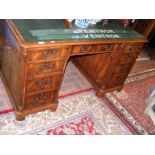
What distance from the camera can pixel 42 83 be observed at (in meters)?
2.46

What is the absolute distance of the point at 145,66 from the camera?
4.78 metres

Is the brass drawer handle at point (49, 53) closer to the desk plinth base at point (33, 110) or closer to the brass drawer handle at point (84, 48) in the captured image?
the brass drawer handle at point (84, 48)

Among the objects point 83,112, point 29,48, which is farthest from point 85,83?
point 29,48

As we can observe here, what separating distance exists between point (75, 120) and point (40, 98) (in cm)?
62

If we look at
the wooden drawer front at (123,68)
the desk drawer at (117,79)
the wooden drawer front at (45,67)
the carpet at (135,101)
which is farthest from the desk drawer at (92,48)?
the carpet at (135,101)

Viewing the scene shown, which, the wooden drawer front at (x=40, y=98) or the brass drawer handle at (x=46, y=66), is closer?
the brass drawer handle at (x=46, y=66)

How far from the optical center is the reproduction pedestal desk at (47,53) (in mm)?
2129

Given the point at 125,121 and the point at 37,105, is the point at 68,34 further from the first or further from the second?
the point at 125,121

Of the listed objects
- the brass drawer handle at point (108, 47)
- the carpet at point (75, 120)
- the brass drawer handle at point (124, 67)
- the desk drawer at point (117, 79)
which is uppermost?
the brass drawer handle at point (108, 47)

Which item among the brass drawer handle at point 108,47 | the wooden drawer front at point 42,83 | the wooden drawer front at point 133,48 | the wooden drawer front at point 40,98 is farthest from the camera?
the wooden drawer front at point 133,48

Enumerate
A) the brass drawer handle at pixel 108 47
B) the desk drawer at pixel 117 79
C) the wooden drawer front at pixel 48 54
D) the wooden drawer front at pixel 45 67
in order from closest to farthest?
the wooden drawer front at pixel 48 54, the wooden drawer front at pixel 45 67, the brass drawer handle at pixel 108 47, the desk drawer at pixel 117 79

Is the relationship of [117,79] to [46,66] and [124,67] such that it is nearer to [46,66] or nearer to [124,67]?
[124,67]

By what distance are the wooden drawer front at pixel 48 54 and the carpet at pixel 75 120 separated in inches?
37.7
